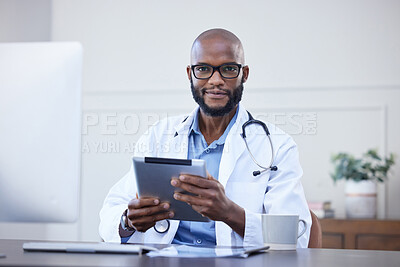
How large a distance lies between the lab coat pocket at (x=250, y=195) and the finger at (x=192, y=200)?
1.32 feet

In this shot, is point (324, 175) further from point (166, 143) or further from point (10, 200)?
point (10, 200)

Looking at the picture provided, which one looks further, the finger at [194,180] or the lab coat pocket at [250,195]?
the lab coat pocket at [250,195]

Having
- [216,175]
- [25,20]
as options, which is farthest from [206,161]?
[25,20]

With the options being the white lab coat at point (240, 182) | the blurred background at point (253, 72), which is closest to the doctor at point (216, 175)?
the white lab coat at point (240, 182)

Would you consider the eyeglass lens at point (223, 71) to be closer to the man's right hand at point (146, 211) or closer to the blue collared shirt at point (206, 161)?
the blue collared shirt at point (206, 161)

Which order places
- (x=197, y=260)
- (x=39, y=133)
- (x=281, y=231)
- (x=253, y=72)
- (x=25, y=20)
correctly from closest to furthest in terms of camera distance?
(x=197, y=260), (x=39, y=133), (x=281, y=231), (x=253, y=72), (x=25, y=20)

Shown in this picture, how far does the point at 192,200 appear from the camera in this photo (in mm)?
1297

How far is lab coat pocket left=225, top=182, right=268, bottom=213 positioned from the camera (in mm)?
1707

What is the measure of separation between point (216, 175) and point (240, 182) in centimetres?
10

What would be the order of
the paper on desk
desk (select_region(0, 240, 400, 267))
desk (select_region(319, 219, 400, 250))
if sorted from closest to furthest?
desk (select_region(0, 240, 400, 267)) < the paper on desk < desk (select_region(319, 219, 400, 250))

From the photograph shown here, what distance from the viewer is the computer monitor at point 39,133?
3.50ft

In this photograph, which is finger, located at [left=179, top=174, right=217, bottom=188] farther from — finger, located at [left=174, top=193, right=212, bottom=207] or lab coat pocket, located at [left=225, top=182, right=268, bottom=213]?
lab coat pocket, located at [left=225, top=182, right=268, bottom=213]

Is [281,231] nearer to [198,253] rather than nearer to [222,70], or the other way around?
[198,253]

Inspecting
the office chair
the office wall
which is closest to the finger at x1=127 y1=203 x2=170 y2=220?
the office chair
